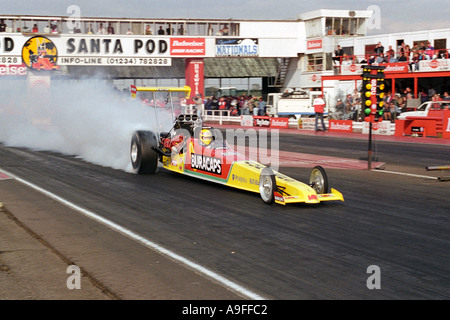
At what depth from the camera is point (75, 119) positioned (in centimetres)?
2009

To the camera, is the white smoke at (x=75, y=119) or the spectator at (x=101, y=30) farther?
the spectator at (x=101, y=30)

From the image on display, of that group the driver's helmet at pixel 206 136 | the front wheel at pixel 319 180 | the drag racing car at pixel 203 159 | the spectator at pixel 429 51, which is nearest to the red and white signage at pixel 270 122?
the spectator at pixel 429 51

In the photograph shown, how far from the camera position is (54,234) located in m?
7.94

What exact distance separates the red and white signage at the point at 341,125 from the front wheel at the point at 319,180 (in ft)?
68.2

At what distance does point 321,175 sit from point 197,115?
168 inches

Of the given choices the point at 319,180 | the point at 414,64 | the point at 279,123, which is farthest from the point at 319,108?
the point at 319,180

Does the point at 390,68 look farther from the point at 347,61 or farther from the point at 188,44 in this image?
the point at 188,44

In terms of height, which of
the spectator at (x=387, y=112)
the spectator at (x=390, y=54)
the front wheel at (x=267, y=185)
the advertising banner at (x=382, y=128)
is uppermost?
the spectator at (x=390, y=54)

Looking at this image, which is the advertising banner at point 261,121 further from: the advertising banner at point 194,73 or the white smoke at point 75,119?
the white smoke at point 75,119

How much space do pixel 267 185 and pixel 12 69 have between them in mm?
38660

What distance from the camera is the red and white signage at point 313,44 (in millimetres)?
46469

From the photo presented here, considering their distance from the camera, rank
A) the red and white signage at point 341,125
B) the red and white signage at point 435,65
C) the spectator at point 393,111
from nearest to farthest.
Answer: the spectator at point 393,111, the red and white signage at point 435,65, the red and white signage at point 341,125

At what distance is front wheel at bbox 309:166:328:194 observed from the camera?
1008 cm
